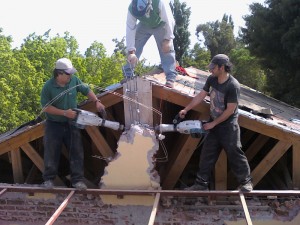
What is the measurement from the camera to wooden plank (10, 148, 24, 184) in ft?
20.8

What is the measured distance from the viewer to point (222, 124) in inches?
205

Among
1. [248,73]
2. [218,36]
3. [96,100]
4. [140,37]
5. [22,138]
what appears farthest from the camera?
[218,36]

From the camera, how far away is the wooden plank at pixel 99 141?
6.04 meters

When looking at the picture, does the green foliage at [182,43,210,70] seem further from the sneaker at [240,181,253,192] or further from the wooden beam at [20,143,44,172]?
the sneaker at [240,181,253,192]

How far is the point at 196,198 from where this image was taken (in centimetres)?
571

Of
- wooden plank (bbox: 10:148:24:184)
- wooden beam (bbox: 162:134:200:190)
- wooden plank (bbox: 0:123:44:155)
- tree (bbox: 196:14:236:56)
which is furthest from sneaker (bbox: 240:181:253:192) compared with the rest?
tree (bbox: 196:14:236:56)

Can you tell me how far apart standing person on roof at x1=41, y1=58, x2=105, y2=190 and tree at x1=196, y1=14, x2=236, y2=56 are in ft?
123

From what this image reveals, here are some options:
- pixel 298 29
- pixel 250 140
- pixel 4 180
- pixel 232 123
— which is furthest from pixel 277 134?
pixel 298 29

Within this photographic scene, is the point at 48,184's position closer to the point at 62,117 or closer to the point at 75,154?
the point at 75,154

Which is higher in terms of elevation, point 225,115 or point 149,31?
point 149,31

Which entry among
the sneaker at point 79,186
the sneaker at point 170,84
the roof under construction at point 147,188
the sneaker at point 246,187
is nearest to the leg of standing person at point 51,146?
the roof under construction at point 147,188

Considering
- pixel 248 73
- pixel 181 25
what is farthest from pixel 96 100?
pixel 248 73

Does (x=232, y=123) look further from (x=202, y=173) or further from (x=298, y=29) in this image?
(x=298, y=29)

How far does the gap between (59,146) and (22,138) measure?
0.91 m
